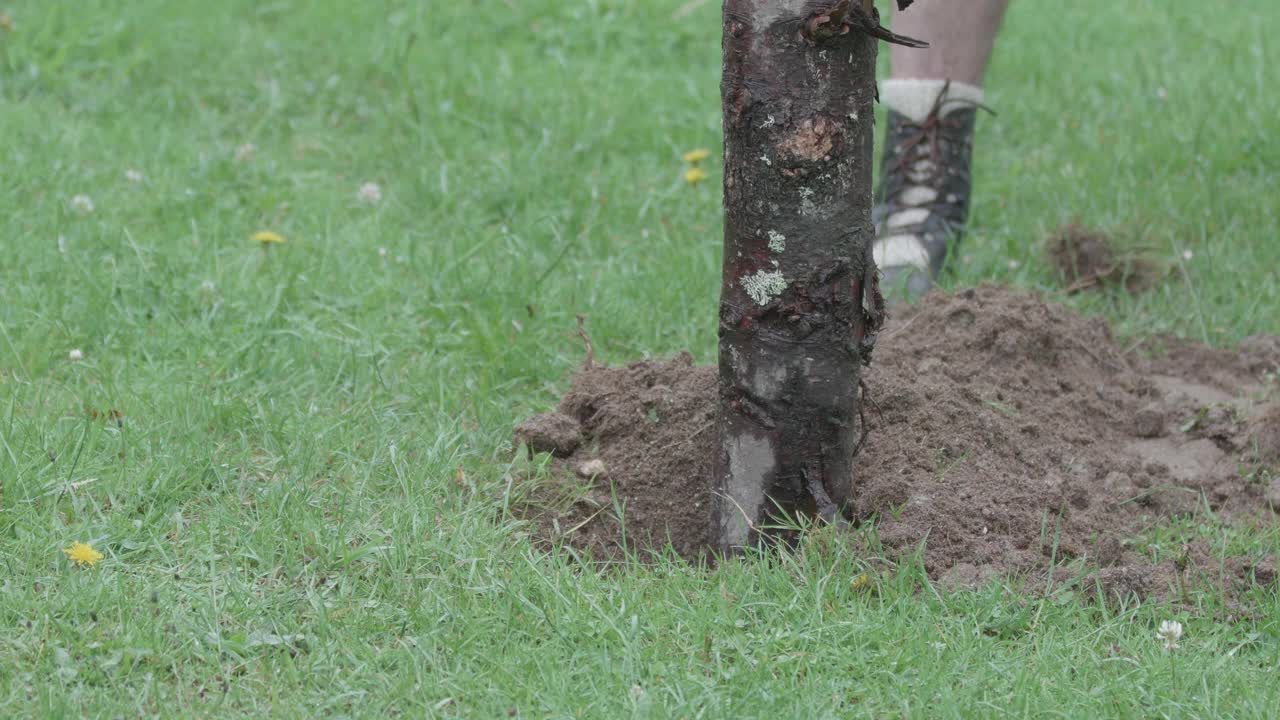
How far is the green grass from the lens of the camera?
1.84 m

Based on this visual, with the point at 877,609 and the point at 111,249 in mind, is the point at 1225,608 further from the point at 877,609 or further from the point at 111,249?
the point at 111,249

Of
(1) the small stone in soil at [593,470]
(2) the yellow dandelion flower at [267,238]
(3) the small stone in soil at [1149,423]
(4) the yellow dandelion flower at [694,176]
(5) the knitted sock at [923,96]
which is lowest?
(1) the small stone in soil at [593,470]

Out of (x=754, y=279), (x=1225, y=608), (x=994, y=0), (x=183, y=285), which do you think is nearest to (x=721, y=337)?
(x=754, y=279)

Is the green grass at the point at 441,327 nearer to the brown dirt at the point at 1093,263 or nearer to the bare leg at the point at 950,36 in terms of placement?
the brown dirt at the point at 1093,263

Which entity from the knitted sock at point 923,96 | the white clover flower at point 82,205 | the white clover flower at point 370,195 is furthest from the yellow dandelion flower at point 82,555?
the knitted sock at point 923,96

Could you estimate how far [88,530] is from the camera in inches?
83.4

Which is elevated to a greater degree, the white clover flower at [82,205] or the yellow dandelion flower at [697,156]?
the yellow dandelion flower at [697,156]

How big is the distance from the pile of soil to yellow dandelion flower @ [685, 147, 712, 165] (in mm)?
1147

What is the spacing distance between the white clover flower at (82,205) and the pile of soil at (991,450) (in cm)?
167

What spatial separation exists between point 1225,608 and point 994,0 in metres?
2.06

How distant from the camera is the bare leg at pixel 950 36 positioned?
3.44 metres

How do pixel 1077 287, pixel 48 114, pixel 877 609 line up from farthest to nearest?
1. pixel 48 114
2. pixel 1077 287
3. pixel 877 609

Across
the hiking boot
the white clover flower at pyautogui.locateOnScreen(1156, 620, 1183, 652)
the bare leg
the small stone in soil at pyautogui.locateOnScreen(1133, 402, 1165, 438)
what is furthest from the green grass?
the bare leg

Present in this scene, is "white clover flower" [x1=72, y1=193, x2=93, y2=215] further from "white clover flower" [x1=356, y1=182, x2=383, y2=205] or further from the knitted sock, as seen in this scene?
the knitted sock
